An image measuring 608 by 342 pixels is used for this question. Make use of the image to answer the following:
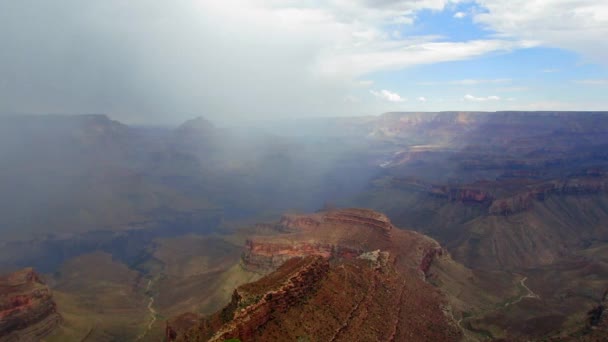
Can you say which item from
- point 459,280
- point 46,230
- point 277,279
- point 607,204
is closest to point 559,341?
point 277,279

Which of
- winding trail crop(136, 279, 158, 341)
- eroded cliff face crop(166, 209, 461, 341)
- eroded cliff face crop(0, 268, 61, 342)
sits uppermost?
eroded cliff face crop(166, 209, 461, 341)

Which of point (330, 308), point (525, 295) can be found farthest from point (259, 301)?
point (525, 295)

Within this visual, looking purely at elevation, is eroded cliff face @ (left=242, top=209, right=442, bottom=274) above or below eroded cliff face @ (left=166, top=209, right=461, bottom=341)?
below

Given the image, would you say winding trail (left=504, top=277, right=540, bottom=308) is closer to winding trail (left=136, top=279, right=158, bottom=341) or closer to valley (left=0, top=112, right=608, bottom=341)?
valley (left=0, top=112, right=608, bottom=341)

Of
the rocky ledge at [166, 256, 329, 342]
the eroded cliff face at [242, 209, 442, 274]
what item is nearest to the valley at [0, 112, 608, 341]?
the rocky ledge at [166, 256, 329, 342]

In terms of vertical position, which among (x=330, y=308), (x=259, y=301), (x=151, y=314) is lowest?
(x=151, y=314)

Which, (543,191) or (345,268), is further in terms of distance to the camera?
(543,191)

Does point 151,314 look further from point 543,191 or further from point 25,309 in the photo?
point 543,191

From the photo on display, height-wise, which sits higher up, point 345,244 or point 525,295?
point 345,244

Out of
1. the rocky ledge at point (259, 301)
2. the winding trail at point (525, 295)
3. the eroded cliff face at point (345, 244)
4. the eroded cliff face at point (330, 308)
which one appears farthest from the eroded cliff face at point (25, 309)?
the winding trail at point (525, 295)

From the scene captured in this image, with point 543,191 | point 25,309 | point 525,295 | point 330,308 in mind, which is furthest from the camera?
point 543,191

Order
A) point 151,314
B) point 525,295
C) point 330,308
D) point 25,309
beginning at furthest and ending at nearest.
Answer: point 525,295, point 151,314, point 25,309, point 330,308
